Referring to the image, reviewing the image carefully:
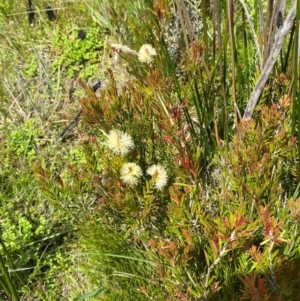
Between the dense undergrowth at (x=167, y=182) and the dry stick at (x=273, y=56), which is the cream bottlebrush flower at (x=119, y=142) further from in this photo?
the dry stick at (x=273, y=56)

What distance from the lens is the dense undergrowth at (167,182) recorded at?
110 centimetres

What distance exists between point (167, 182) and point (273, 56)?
420 mm

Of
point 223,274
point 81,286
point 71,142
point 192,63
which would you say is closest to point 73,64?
point 71,142

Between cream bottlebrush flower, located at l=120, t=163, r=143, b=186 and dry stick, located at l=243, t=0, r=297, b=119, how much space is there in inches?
13.8

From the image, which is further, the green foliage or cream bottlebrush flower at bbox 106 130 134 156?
the green foliage

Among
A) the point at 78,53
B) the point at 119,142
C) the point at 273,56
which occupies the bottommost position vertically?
the point at 78,53

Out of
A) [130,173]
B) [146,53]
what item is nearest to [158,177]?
[130,173]

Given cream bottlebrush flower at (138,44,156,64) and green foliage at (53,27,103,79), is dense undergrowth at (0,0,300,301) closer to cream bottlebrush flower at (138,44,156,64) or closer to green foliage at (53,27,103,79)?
cream bottlebrush flower at (138,44,156,64)

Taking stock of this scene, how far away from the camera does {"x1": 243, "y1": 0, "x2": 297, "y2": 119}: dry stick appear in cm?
111

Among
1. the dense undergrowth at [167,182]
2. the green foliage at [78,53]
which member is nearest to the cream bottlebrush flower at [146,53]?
the dense undergrowth at [167,182]

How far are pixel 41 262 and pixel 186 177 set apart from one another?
3.02ft

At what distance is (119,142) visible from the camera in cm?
119

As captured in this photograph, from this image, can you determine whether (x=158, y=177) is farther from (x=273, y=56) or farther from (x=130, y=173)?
(x=273, y=56)

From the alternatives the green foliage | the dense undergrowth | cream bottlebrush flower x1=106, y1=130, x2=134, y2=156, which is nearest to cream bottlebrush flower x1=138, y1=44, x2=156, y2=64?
the dense undergrowth
